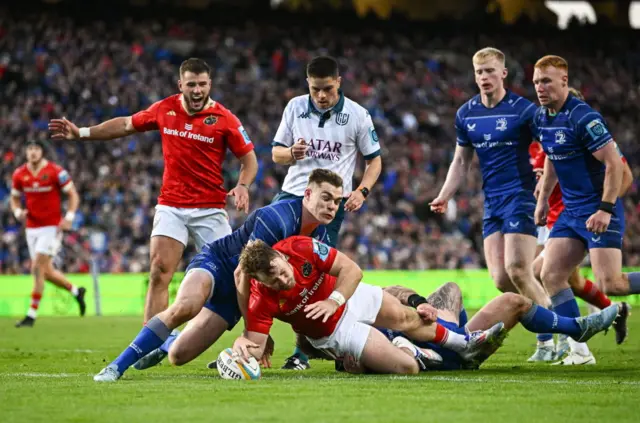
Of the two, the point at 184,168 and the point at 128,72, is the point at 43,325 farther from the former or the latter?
the point at 128,72

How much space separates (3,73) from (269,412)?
23373 millimetres

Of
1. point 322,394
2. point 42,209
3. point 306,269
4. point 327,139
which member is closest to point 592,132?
point 327,139

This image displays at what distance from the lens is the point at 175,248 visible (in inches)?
384

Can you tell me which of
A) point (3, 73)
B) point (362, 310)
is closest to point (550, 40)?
point (3, 73)

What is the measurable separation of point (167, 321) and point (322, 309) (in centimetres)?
120

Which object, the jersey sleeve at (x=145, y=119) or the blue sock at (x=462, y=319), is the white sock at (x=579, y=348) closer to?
the blue sock at (x=462, y=319)

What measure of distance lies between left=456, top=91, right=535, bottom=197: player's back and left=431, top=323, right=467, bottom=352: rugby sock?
2.09 meters

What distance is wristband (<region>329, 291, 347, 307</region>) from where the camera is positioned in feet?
23.8

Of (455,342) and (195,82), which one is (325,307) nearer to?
(455,342)

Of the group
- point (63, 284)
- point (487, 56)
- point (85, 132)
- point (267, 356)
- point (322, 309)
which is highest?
point (487, 56)

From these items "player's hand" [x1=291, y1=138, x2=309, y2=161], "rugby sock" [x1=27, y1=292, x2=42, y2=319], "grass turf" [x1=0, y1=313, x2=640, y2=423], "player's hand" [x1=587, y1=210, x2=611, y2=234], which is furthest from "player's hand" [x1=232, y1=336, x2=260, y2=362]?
"rugby sock" [x1=27, y1=292, x2=42, y2=319]

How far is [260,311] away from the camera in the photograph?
741cm

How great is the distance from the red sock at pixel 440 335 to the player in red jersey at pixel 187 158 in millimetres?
2574

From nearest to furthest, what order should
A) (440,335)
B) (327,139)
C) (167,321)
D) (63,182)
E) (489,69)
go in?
(167,321), (440,335), (327,139), (489,69), (63,182)
